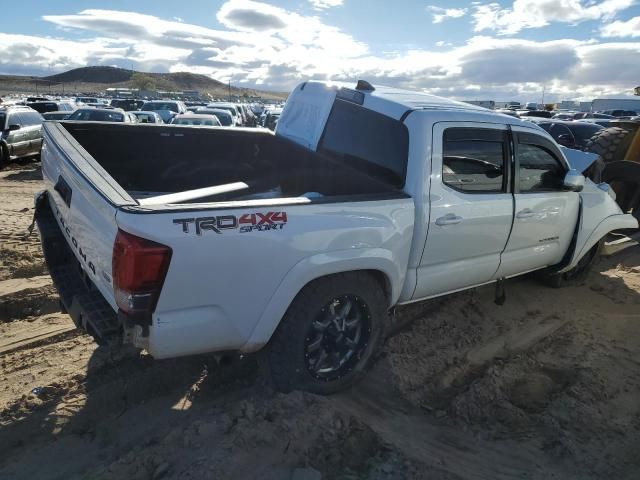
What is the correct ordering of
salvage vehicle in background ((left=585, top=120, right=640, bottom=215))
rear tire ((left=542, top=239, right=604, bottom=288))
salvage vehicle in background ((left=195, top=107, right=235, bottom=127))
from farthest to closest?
salvage vehicle in background ((left=195, top=107, right=235, bottom=127)), salvage vehicle in background ((left=585, top=120, right=640, bottom=215)), rear tire ((left=542, top=239, right=604, bottom=288))

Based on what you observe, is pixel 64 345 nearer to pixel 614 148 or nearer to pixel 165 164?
pixel 165 164

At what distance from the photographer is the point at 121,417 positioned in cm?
329

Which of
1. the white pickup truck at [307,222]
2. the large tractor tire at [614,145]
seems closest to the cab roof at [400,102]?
the white pickup truck at [307,222]

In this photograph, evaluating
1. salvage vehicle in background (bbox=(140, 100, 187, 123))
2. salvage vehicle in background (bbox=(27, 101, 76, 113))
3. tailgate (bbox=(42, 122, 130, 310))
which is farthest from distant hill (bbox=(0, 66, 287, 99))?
tailgate (bbox=(42, 122, 130, 310))

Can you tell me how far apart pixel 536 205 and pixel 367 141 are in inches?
62.9

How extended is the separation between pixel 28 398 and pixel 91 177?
1586 mm

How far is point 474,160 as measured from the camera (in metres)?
4.10

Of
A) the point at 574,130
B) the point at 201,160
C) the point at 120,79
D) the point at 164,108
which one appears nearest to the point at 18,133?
the point at 164,108

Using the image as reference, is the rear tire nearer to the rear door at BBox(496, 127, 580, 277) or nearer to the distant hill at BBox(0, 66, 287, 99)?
the rear door at BBox(496, 127, 580, 277)

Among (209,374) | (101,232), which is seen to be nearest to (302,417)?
(209,374)

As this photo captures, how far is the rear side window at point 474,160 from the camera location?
3.89m

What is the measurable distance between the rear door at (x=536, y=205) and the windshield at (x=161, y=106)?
21658 millimetres

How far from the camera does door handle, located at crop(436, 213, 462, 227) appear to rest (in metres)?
3.78

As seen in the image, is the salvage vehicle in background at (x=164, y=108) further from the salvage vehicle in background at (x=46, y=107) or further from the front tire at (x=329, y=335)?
the front tire at (x=329, y=335)
